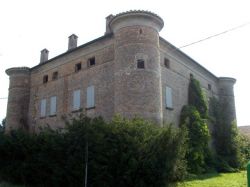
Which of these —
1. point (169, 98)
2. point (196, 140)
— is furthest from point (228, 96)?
point (169, 98)

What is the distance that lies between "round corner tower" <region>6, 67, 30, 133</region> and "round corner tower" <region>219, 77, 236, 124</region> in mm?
19306

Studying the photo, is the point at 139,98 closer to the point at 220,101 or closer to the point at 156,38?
the point at 156,38

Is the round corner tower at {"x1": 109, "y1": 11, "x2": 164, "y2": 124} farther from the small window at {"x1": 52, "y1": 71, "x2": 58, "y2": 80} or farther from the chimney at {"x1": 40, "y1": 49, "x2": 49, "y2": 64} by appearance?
the chimney at {"x1": 40, "y1": 49, "x2": 49, "y2": 64}

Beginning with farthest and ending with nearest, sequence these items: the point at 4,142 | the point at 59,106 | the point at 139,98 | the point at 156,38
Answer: the point at 59,106 < the point at 156,38 < the point at 139,98 < the point at 4,142

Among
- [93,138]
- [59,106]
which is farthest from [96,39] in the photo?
[93,138]

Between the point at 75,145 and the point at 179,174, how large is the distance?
470cm

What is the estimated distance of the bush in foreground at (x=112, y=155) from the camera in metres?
11.9

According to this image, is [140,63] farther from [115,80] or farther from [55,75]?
[55,75]

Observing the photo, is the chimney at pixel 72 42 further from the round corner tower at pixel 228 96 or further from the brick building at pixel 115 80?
the round corner tower at pixel 228 96

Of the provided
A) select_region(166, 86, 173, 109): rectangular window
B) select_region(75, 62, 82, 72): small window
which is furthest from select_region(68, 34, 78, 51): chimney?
select_region(166, 86, 173, 109): rectangular window

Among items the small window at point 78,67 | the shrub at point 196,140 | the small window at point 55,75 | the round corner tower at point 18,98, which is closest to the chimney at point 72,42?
the small window at point 55,75

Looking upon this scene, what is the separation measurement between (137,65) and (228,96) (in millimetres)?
15702

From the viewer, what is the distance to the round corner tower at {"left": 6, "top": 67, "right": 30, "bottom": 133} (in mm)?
27797

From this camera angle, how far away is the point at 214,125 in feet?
92.4
